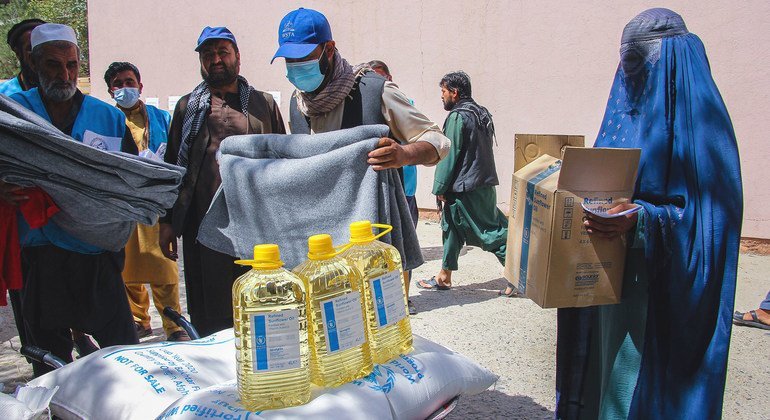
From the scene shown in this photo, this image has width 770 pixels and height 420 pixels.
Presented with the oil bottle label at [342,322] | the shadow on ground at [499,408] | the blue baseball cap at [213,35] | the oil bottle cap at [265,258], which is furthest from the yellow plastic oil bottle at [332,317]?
the shadow on ground at [499,408]

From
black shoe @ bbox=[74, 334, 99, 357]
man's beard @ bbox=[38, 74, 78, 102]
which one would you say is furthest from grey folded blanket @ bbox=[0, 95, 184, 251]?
black shoe @ bbox=[74, 334, 99, 357]

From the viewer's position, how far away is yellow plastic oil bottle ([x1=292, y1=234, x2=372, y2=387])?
1594 millimetres

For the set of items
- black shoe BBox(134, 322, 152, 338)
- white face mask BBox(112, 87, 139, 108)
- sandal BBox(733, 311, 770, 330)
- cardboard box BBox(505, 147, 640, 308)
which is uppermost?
white face mask BBox(112, 87, 139, 108)

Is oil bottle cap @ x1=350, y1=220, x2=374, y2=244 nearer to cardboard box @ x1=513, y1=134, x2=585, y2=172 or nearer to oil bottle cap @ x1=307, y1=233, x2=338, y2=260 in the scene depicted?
oil bottle cap @ x1=307, y1=233, x2=338, y2=260

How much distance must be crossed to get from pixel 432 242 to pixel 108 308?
18.1 ft

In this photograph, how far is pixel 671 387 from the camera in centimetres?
221

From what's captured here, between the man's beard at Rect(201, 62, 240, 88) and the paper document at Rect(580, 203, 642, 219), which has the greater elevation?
the man's beard at Rect(201, 62, 240, 88)

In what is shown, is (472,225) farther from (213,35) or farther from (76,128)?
(76,128)

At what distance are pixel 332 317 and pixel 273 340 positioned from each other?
169 millimetres

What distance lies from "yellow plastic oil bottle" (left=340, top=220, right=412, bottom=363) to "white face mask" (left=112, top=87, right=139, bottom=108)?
389 cm

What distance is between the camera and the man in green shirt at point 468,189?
19.4 ft

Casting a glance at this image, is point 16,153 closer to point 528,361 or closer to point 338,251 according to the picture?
point 338,251

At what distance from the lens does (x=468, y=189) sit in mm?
5918

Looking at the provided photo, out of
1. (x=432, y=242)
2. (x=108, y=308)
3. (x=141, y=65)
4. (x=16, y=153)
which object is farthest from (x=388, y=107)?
(x=141, y=65)
